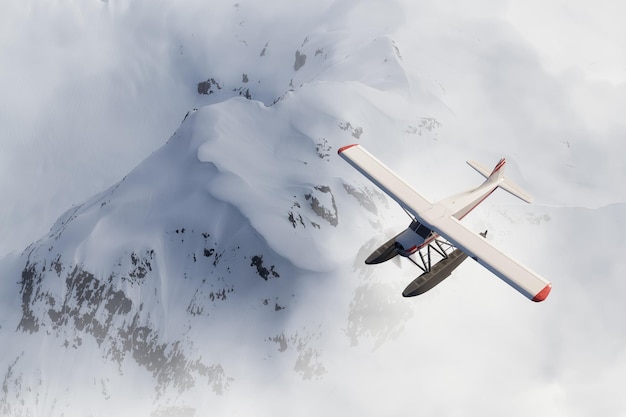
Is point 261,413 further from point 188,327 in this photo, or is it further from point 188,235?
point 188,235

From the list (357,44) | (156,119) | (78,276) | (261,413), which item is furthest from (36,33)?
(261,413)

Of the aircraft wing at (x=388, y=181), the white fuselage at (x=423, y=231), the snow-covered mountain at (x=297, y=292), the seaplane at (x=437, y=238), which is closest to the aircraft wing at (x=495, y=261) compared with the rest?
the seaplane at (x=437, y=238)

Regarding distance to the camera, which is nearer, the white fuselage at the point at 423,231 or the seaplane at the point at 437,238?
the seaplane at the point at 437,238

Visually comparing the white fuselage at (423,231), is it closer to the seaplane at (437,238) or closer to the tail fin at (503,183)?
the seaplane at (437,238)

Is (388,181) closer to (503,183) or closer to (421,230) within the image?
(421,230)

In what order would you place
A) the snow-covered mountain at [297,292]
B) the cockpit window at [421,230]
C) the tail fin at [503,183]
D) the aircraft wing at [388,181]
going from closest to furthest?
the cockpit window at [421,230], the aircraft wing at [388,181], the tail fin at [503,183], the snow-covered mountain at [297,292]

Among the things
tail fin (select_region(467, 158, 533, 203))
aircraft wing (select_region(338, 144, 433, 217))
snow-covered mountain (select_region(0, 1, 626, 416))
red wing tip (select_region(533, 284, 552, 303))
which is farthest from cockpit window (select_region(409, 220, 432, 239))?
snow-covered mountain (select_region(0, 1, 626, 416))
